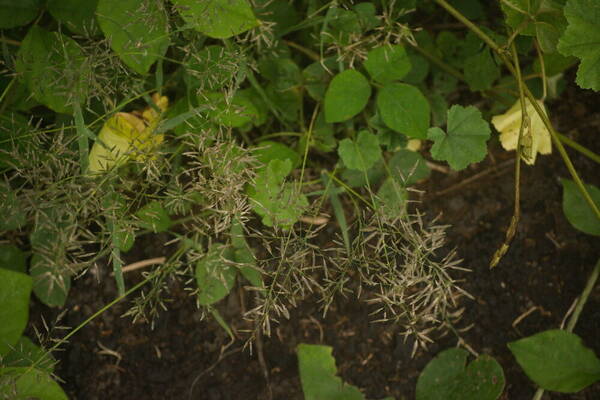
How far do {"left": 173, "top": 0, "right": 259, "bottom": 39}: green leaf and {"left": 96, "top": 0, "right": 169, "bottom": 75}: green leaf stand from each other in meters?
0.06

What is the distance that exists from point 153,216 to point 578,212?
113cm

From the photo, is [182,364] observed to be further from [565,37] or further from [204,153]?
[565,37]

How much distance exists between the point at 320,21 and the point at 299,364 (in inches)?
35.7

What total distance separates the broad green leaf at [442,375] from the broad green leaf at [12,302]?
1.05 metres

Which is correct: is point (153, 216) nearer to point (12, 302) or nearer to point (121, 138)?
point (121, 138)

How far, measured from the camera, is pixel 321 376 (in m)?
1.53

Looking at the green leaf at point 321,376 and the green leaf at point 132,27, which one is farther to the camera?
the green leaf at point 321,376

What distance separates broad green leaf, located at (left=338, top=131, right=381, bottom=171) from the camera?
1433 mm

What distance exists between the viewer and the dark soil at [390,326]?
161 cm

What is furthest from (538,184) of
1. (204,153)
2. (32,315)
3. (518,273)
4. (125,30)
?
(32,315)

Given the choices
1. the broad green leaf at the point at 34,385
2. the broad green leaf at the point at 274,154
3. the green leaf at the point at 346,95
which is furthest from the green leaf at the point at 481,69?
the broad green leaf at the point at 34,385

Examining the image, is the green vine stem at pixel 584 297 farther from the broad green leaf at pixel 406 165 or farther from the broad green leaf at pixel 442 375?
the broad green leaf at pixel 406 165

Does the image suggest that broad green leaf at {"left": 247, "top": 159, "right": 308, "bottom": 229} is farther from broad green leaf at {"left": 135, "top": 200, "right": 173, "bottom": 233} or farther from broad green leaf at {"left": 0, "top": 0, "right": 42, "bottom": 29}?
broad green leaf at {"left": 0, "top": 0, "right": 42, "bottom": 29}

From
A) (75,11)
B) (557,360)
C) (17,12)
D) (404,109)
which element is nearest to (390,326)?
(557,360)
